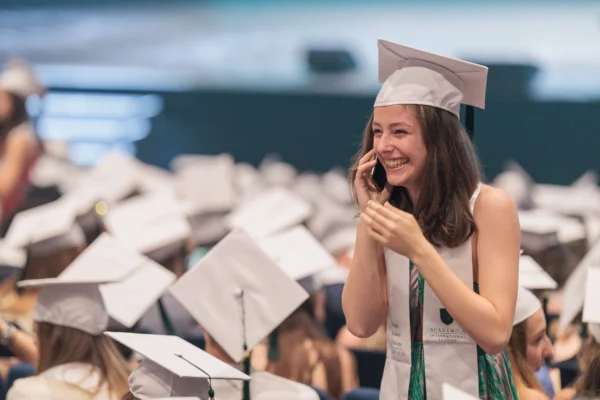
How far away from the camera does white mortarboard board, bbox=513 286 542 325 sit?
2.89 meters

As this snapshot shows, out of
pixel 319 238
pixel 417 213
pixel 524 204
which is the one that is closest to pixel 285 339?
pixel 417 213

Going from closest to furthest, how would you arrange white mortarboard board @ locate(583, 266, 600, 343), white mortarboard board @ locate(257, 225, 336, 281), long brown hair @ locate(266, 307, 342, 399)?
white mortarboard board @ locate(583, 266, 600, 343) → long brown hair @ locate(266, 307, 342, 399) → white mortarboard board @ locate(257, 225, 336, 281)

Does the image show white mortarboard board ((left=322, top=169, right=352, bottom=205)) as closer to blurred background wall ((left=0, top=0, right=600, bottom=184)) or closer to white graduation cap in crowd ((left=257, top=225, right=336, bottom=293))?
blurred background wall ((left=0, top=0, right=600, bottom=184))

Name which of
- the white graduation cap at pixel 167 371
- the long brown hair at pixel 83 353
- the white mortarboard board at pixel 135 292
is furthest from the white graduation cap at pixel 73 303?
the white mortarboard board at pixel 135 292

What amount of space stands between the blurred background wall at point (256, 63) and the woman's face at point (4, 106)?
424 centimetres

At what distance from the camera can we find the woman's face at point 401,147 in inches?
86.2

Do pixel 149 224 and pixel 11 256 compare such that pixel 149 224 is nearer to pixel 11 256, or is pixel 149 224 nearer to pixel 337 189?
pixel 11 256

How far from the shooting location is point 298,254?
445cm

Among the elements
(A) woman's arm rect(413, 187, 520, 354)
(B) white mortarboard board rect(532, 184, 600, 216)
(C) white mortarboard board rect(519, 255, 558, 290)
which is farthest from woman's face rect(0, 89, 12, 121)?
(A) woman's arm rect(413, 187, 520, 354)

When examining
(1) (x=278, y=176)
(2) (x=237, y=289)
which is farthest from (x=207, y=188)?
(2) (x=237, y=289)

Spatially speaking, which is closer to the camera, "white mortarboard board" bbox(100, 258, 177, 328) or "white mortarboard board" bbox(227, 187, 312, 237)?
"white mortarboard board" bbox(100, 258, 177, 328)

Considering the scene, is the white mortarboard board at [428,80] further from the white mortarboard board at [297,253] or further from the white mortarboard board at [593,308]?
the white mortarboard board at [297,253]

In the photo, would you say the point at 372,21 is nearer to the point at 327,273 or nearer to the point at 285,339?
the point at 327,273

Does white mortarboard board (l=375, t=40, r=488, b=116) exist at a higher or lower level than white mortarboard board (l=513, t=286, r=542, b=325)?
higher
